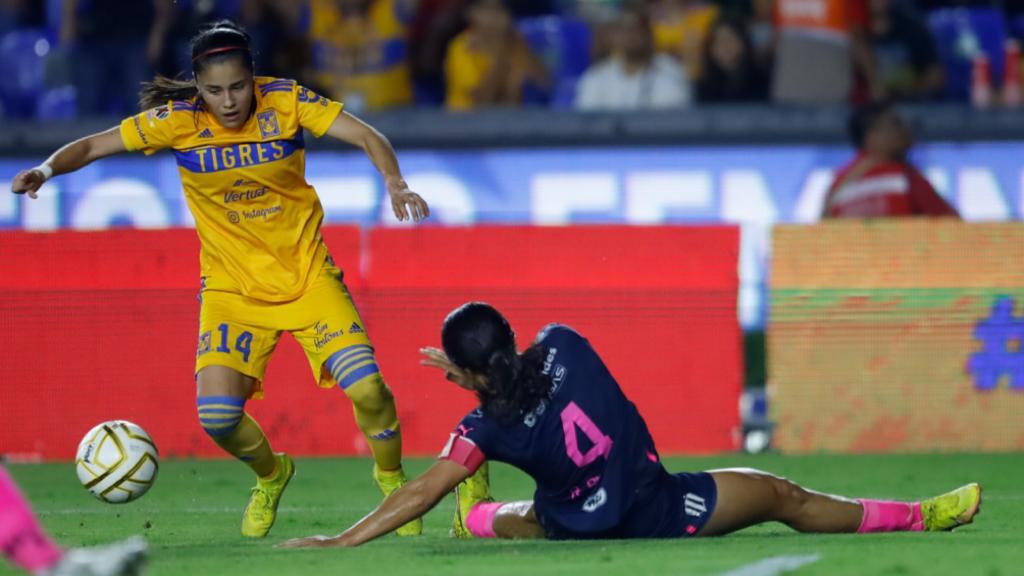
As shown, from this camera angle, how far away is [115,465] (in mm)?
8375

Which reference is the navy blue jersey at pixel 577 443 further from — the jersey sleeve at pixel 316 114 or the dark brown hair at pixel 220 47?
the dark brown hair at pixel 220 47

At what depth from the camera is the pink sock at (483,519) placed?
816 centimetres

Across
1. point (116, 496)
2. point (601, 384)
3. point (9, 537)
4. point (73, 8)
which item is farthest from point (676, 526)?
point (73, 8)

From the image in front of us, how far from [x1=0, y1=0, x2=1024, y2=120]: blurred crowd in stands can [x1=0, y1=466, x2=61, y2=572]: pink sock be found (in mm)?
9480

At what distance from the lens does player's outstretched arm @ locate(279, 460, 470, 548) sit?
23.6 feet

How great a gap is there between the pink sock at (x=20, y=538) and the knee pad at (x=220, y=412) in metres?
2.96

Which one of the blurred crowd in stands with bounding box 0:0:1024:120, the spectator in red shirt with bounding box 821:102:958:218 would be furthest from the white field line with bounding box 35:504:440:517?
the blurred crowd in stands with bounding box 0:0:1024:120

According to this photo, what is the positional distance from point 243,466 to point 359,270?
1643 millimetres

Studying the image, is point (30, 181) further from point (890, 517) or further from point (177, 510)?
A: point (890, 517)

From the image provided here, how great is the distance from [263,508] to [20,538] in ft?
11.2

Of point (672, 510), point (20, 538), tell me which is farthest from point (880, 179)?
point (20, 538)

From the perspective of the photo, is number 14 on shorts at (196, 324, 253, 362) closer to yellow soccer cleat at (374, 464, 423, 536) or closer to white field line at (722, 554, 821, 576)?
yellow soccer cleat at (374, 464, 423, 536)

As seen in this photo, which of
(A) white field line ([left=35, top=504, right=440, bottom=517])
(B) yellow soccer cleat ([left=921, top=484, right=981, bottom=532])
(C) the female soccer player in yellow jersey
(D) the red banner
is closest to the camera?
(B) yellow soccer cleat ([left=921, top=484, right=981, bottom=532])

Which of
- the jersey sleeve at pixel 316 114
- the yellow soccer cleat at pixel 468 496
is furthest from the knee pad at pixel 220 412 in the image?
the jersey sleeve at pixel 316 114
